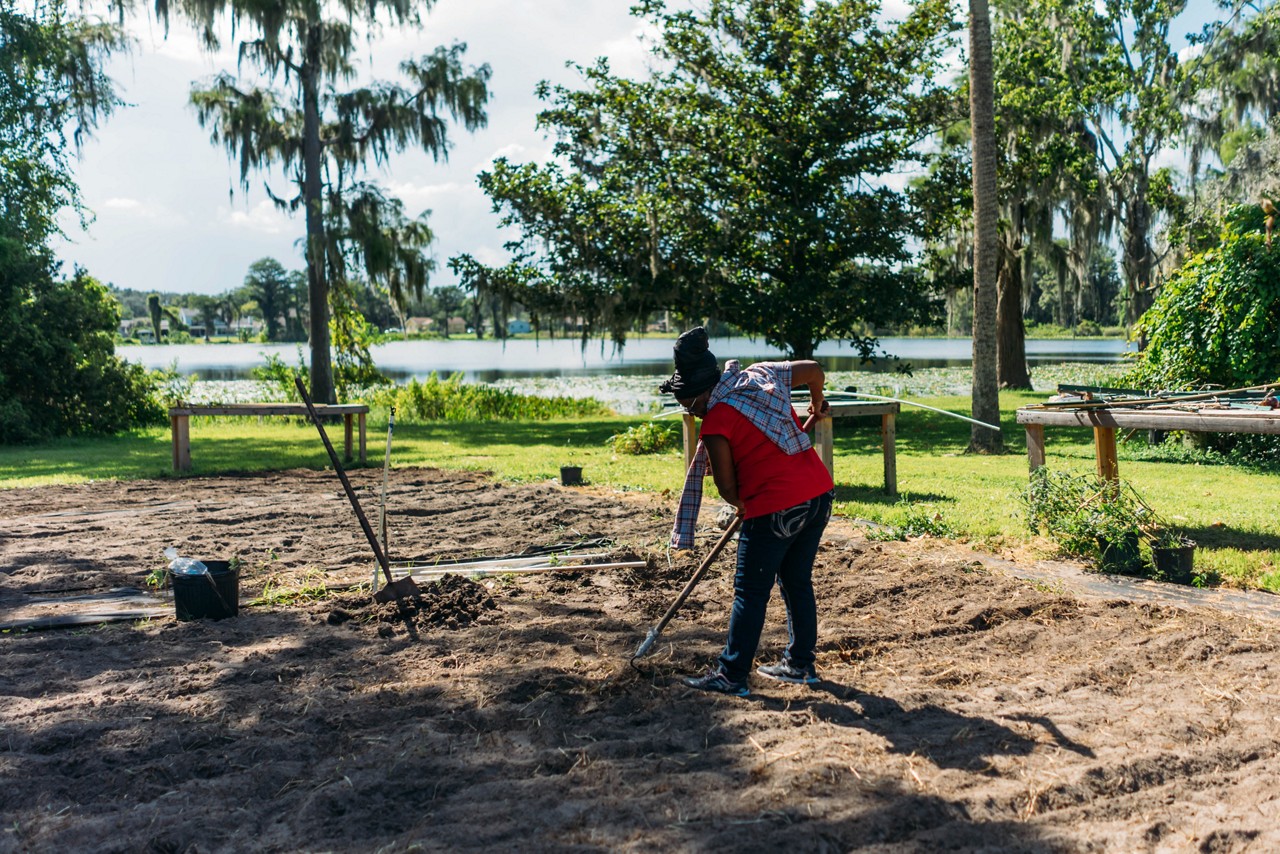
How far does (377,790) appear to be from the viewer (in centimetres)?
344

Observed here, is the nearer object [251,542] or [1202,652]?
[1202,652]

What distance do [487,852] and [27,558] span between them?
5877mm

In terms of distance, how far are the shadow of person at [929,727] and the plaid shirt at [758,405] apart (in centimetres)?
84

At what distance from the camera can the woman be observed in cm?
419

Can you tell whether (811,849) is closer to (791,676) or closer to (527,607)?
(791,676)

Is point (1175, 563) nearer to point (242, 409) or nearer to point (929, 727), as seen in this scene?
point (929, 727)

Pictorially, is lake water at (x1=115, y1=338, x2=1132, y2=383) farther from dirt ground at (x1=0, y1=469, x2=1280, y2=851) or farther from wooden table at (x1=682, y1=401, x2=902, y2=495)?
dirt ground at (x1=0, y1=469, x2=1280, y2=851)

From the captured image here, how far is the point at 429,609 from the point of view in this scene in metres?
5.70

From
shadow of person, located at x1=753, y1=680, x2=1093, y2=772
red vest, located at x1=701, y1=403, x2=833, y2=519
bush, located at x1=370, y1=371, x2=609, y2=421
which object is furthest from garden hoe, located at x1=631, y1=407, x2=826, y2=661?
bush, located at x1=370, y1=371, x2=609, y2=421

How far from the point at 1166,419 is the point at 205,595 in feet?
19.9

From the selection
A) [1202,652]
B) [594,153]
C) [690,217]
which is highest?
[594,153]

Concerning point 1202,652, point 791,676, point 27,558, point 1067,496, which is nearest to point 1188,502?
point 1067,496

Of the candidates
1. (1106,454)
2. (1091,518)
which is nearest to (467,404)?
(1106,454)

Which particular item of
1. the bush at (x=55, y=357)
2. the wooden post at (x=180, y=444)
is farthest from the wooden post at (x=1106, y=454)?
the bush at (x=55, y=357)
